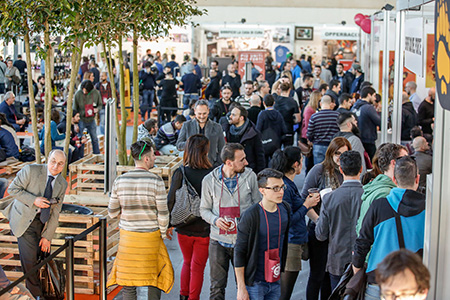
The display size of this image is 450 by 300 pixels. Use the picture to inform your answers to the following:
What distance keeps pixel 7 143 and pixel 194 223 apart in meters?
3.79

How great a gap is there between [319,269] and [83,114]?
6630mm

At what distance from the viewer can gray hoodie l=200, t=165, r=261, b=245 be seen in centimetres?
455

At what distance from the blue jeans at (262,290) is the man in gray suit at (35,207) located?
1.81 metres

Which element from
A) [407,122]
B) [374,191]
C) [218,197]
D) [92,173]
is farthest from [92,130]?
[374,191]

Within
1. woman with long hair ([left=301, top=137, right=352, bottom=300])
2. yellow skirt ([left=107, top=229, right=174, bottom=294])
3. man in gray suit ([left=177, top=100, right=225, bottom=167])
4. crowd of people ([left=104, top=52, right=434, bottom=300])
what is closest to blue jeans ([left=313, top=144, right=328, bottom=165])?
man in gray suit ([left=177, top=100, right=225, bottom=167])

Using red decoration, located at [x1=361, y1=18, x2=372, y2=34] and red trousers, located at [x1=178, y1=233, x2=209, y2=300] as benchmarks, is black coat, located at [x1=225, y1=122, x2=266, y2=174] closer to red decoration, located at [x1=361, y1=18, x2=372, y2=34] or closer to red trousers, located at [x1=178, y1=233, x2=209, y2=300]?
red trousers, located at [x1=178, y1=233, x2=209, y2=300]

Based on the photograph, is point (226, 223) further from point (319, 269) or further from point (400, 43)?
point (400, 43)

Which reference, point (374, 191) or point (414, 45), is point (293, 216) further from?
point (414, 45)

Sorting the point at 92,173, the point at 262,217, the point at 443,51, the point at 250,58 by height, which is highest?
the point at 250,58

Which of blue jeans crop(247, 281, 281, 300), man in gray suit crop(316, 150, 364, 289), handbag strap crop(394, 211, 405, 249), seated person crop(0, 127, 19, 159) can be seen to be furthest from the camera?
seated person crop(0, 127, 19, 159)

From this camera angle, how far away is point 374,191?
12.8 feet

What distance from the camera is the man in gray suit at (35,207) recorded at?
4.75 metres

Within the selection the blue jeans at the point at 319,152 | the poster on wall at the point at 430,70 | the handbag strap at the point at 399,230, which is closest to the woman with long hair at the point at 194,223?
the handbag strap at the point at 399,230

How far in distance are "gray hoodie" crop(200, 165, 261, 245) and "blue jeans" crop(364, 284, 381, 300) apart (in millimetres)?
1228
